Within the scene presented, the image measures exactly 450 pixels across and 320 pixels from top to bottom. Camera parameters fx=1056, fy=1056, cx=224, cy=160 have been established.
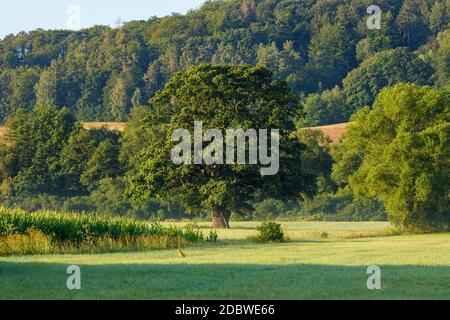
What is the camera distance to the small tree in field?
61.1 m

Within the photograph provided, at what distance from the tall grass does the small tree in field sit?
15.5 m

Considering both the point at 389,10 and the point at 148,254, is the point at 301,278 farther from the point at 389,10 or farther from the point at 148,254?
the point at 389,10

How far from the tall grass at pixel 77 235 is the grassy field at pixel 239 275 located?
3549 millimetres

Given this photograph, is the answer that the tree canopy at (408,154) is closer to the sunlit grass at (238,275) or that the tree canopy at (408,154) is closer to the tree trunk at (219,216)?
the tree trunk at (219,216)

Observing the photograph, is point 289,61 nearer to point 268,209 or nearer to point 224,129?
point 268,209

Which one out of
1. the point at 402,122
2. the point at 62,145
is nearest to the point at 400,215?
the point at 402,122

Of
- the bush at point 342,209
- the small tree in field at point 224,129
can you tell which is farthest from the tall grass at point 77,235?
the bush at point 342,209

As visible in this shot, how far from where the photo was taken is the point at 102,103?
177 metres

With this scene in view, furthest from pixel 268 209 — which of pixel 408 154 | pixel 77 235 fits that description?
pixel 77 235

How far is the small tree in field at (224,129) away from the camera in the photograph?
200ft

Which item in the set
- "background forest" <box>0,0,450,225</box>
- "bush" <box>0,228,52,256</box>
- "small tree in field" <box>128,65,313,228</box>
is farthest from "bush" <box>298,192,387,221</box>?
"bush" <box>0,228,52,256</box>

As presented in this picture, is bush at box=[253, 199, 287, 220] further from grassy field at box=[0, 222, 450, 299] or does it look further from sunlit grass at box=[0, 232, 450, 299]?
sunlit grass at box=[0, 232, 450, 299]
